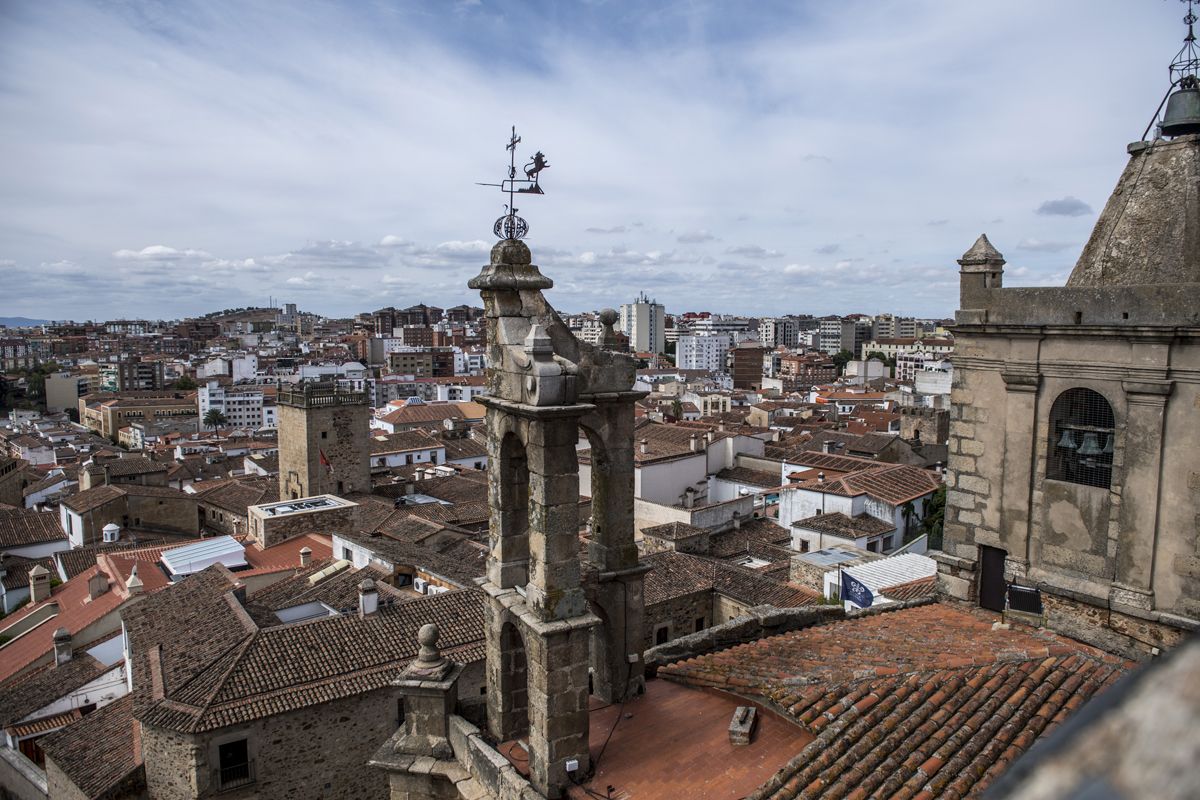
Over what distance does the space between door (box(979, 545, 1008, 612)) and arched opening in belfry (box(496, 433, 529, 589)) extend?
19.1ft

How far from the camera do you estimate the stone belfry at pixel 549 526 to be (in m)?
7.90

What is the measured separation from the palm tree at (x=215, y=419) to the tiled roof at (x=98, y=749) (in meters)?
83.7

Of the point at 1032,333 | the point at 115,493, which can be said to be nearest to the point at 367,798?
the point at 1032,333

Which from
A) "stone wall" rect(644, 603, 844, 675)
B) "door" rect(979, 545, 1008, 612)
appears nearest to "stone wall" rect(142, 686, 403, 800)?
"stone wall" rect(644, 603, 844, 675)

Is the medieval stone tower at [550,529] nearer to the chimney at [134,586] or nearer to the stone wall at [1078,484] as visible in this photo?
the stone wall at [1078,484]

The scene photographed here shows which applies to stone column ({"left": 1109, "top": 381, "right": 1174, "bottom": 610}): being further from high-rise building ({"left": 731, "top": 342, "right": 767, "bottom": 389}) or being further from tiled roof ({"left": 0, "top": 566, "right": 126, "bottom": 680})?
high-rise building ({"left": 731, "top": 342, "right": 767, "bottom": 389})

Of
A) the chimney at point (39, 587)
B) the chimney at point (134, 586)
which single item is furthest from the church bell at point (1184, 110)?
the chimney at point (39, 587)

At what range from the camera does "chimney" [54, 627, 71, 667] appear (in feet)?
75.6

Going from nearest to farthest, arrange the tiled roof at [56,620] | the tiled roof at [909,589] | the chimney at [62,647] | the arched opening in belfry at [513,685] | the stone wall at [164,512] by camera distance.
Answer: the arched opening in belfry at [513,685]
the tiled roof at [909,589]
the chimney at [62,647]
the tiled roof at [56,620]
the stone wall at [164,512]

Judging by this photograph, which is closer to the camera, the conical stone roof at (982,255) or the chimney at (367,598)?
the conical stone roof at (982,255)

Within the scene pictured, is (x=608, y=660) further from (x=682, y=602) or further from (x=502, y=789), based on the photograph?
(x=682, y=602)

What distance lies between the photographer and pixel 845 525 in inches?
1262

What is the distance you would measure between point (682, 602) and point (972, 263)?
54.6 ft

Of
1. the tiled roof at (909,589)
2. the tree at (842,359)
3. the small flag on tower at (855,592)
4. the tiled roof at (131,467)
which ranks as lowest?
the tiled roof at (131,467)
